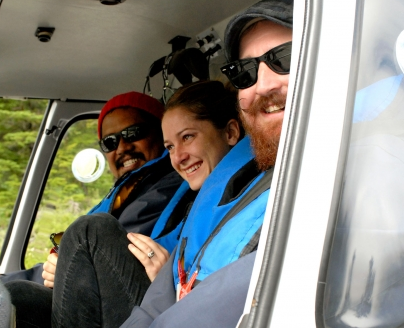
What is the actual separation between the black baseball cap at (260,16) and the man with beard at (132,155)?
931 mm

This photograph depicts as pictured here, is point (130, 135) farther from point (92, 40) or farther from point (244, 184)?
point (244, 184)

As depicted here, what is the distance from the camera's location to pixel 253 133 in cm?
204

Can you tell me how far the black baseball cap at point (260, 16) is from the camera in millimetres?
1866

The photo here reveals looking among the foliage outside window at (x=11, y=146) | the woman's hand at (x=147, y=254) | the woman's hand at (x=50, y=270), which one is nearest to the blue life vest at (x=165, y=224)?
the woman's hand at (x=147, y=254)

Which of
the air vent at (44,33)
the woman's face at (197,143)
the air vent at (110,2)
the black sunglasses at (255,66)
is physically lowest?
the black sunglasses at (255,66)

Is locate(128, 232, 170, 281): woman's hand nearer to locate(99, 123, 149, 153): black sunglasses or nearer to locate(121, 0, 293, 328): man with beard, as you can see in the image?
locate(121, 0, 293, 328): man with beard

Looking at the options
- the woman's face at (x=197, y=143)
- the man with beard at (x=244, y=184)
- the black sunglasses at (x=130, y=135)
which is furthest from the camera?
the black sunglasses at (x=130, y=135)

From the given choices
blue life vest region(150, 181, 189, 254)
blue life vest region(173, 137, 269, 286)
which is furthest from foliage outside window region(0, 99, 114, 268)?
blue life vest region(173, 137, 269, 286)

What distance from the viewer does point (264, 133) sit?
1.97 m

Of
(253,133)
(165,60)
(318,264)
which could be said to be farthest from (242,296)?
(165,60)

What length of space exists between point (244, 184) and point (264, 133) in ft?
0.59

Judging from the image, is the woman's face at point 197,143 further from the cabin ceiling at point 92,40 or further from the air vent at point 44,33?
the air vent at point 44,33

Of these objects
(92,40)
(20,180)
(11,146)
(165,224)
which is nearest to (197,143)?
(165,224)

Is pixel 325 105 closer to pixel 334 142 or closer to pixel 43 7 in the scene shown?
pixel 334 142
